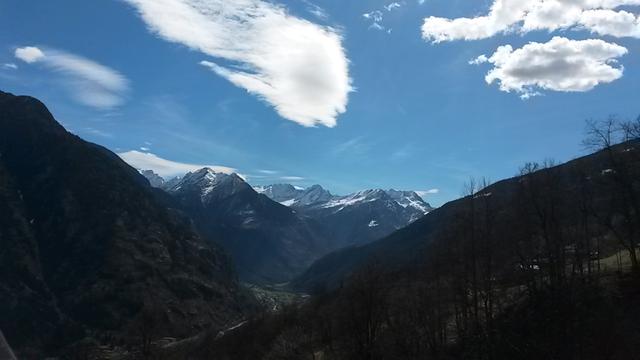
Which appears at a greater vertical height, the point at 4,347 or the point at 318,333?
the point at 4,347

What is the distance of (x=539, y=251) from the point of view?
66812 mm

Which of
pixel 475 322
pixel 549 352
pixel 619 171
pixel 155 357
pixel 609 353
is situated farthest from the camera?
pixel 155 357

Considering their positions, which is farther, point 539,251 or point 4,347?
point 539,251

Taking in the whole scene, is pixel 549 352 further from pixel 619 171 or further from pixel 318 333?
pixel 318 333

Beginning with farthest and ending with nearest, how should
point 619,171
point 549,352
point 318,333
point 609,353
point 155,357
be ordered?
point 155,357, point 318,333, point 619,171, point 549,352, point 609,353

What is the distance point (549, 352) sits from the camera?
1631 inches

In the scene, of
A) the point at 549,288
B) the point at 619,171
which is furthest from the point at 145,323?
the point at 619,171

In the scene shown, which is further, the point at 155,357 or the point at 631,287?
the point at 155,357

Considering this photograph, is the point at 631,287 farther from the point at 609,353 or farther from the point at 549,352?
the point at 609,353

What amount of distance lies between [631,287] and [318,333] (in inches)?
2692

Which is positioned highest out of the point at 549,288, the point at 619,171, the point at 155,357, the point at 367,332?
the point at 619,171

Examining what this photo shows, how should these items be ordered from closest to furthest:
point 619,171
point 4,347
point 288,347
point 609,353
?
point 4,347, point 609,353, point 619,171, point 288,347

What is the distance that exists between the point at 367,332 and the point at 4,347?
81342mm

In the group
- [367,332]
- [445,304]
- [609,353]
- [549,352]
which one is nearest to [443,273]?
[445,304]
